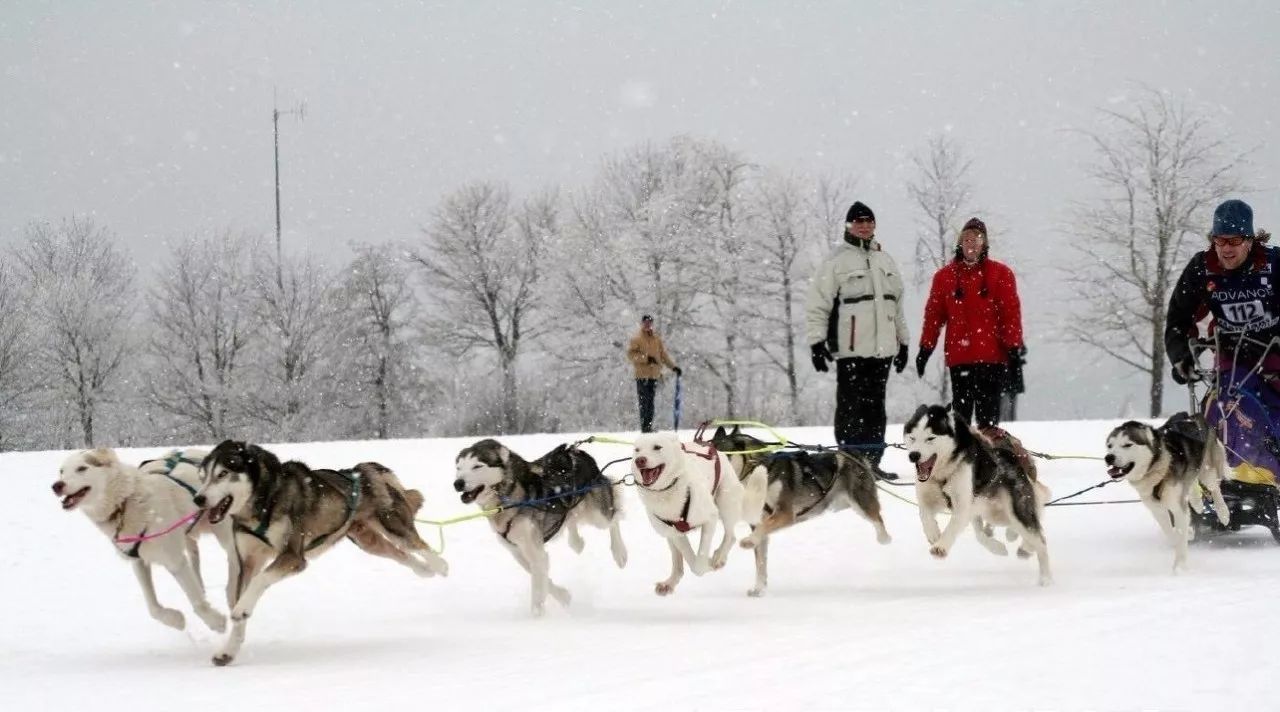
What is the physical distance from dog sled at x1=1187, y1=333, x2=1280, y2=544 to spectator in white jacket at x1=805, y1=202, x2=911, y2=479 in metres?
1.81

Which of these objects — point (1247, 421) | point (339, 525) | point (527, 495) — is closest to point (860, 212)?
point (1247, 421)

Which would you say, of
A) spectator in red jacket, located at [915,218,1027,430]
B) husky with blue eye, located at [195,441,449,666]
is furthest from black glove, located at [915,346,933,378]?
husky with blue eye, located at [195,441,449,666]

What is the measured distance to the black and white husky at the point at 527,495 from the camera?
5.41 metres

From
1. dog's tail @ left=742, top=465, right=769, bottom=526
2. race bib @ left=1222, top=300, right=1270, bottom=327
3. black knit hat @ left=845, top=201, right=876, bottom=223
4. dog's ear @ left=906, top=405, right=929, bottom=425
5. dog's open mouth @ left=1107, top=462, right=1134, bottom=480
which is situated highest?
black knit hat @ left=845, top=201, right=876, bottom=223

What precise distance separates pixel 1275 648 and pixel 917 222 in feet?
87.4

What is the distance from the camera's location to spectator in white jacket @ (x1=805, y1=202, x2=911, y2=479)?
7484mm

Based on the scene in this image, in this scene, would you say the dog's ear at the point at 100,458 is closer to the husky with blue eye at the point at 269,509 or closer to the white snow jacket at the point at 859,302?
the husky with blue eye at the point at 269,509

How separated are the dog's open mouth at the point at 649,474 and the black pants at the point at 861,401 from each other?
2.58 m

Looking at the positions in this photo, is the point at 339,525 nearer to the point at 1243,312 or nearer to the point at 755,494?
the point at 755,494

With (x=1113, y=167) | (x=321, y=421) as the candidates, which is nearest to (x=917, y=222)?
(x=1113, y=167)

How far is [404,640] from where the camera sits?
4824mm

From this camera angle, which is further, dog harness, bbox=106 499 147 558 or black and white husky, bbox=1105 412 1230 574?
black and white husky, bbox=1105 412 1230 574

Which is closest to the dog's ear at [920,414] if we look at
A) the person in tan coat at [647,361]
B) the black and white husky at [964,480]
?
the black and white husky at [964,480]

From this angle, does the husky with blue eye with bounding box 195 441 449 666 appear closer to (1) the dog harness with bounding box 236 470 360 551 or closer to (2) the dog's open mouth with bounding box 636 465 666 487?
(1) the dog harness with bounding box 236 470 360 551
